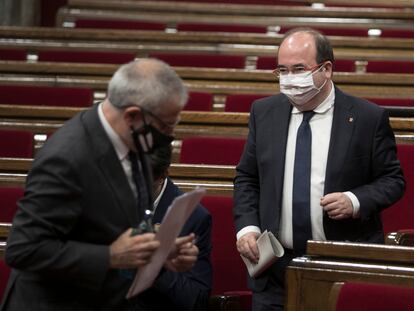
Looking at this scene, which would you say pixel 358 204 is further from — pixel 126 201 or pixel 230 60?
pixel 230 60

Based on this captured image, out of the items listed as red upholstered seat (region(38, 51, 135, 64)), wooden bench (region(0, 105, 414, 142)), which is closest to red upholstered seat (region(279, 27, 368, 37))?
red upholstered seat (region(38, 51, 135, 64))

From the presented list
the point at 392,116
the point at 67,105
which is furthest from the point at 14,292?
the point at 67,105

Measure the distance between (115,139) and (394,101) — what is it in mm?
1173

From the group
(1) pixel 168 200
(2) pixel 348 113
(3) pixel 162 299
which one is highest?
(2) pixel 348 113

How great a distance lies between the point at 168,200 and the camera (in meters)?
1.22

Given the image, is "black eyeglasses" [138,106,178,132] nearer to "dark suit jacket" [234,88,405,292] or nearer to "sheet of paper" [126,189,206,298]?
"sheet of paper" [126,189,206,298]

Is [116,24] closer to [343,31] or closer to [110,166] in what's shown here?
[343,31]

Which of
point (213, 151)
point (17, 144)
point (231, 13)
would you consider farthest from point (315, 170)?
point (231, 13)

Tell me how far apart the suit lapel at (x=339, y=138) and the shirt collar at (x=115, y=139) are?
406mm

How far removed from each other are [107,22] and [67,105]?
0.82 meters

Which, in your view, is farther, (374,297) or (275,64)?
(275,64)

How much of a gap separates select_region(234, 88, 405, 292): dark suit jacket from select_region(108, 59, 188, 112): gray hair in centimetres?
41

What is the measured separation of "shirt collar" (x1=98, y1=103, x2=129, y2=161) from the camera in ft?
2.96

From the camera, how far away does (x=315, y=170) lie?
1.26m
